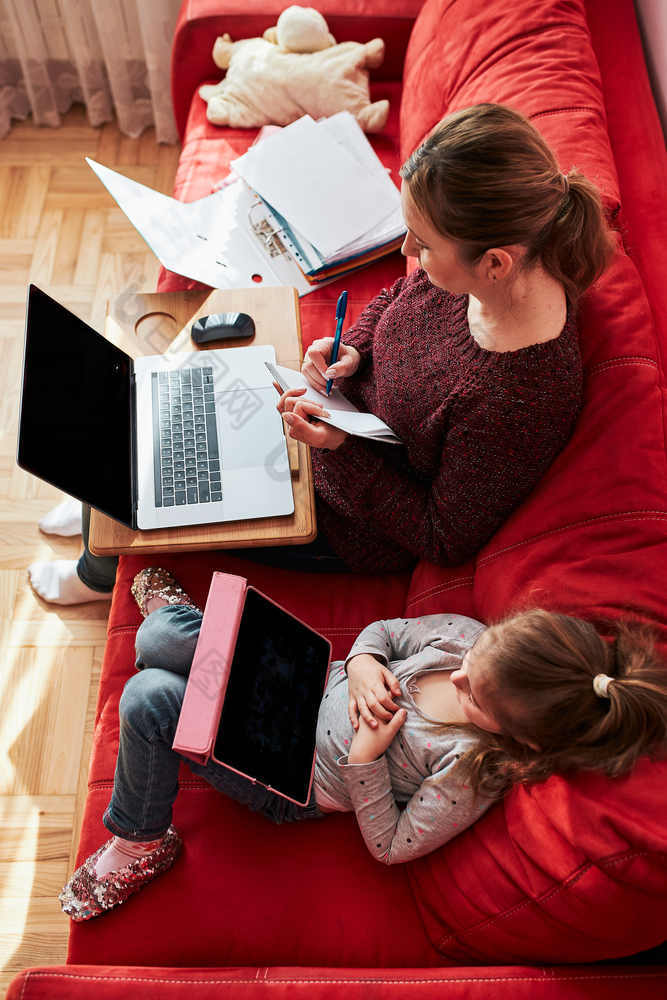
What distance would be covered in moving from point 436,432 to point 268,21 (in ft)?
4.52

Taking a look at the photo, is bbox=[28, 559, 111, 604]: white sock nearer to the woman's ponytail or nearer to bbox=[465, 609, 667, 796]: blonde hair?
bbox=[465, 609, 667, 796]: blonde hair

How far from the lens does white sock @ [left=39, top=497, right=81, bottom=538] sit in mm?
1916

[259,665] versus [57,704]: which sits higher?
[259,665]

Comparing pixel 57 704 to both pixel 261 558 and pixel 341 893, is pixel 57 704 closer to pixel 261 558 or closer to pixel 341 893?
pixel 261 558

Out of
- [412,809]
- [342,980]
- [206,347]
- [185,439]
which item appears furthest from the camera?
[206,347]

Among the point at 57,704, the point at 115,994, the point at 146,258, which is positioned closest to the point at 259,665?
the point at 115,994

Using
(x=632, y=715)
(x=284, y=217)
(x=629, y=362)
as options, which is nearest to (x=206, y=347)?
(x=284, y=217)

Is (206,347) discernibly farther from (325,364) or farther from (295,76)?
(295,76)

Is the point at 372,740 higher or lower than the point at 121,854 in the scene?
higher

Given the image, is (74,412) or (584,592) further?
(74,412)

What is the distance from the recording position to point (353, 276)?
1767 millimetres

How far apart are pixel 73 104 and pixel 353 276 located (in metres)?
1.54

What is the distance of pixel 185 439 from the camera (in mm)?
1329

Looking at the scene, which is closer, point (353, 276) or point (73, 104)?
point (353, 276)
